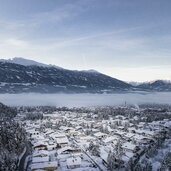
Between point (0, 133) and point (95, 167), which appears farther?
point (0, 133)

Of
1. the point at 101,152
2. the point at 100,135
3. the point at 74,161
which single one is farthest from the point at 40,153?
the point at 100,135

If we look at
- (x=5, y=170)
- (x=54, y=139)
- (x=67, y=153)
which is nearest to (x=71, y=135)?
(x=54, y=139)

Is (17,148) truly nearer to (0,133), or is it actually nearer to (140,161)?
(0,133)

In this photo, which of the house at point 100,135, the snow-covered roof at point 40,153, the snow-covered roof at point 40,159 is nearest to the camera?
the snow-covered roof at point 40,159

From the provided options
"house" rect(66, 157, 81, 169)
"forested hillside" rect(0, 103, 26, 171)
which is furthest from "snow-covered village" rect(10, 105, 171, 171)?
"forested hillside" rect(0, 103, 26, 171)

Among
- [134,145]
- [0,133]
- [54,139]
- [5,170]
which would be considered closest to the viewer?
[5,170]

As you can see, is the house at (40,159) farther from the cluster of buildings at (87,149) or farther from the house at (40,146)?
the house at (40,146)

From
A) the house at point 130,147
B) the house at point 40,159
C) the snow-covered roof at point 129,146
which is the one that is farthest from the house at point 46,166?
the snow-covered roof at point 129,146

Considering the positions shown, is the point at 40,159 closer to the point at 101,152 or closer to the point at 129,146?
the point at 101,152
